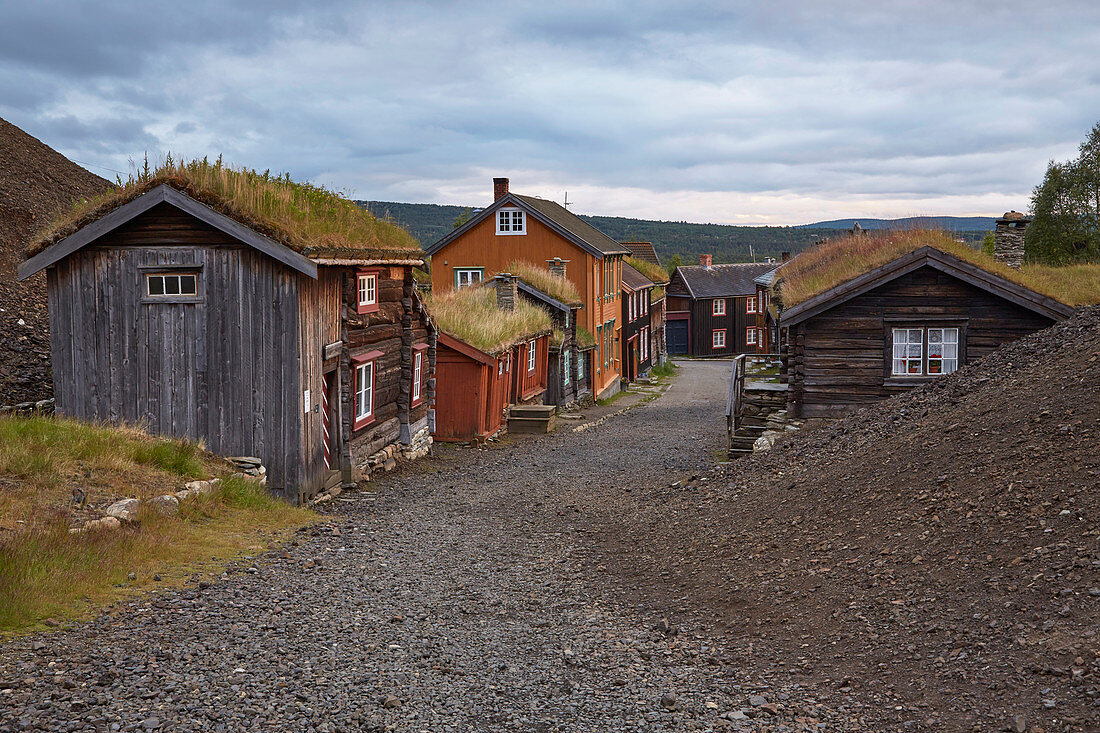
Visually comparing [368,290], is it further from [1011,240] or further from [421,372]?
[1011,240]

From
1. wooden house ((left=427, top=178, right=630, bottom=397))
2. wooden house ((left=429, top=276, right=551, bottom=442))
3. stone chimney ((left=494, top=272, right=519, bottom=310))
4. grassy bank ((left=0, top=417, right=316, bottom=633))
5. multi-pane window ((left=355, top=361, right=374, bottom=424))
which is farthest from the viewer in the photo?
wooden house ((left=427, top=178, right=630, bottom=397))

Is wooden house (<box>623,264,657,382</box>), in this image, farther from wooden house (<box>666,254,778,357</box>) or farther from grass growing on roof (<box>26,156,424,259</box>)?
grass growing on roof (<box>26,156,424,259</box>)

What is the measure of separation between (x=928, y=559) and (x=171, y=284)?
11.8 m

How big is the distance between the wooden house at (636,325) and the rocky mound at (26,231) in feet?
87.5

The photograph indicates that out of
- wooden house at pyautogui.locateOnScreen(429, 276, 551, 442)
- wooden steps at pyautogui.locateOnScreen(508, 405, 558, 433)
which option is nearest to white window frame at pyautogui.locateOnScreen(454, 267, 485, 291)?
wooden house at pyautogui.locateOnScreen(429, 276, 551, 442)

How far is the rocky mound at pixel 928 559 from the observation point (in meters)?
5.34

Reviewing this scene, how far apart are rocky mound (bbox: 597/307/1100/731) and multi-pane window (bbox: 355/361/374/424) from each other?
5838 millimetres

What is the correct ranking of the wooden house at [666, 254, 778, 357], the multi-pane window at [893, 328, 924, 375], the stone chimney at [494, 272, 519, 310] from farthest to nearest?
the wooden house at [666, 254, 778, 357]
the stone chimney at [494, 272, 519, 310]
the multi-pane window at [893, 328, 924, 375]

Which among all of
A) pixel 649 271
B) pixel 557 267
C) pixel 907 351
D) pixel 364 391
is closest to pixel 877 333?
pixel 907 351

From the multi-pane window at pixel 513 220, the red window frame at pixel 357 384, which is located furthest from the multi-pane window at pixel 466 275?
the red window frame at pixel 357 384

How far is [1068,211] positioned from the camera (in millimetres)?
44469

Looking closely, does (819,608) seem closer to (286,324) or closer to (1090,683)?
(1090,683)

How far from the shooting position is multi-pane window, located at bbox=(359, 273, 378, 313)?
53.3ft

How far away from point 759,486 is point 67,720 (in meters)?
9.05
